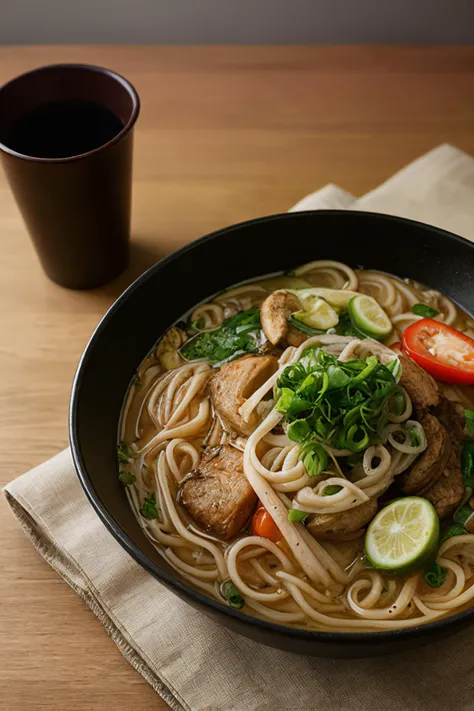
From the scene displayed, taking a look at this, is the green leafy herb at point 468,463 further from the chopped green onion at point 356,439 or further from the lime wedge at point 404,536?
the chopped green onion at point 356,439

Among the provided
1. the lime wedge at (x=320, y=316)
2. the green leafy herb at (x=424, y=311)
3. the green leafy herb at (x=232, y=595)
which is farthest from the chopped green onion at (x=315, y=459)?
the green leafy herb at (x=424, y=311)

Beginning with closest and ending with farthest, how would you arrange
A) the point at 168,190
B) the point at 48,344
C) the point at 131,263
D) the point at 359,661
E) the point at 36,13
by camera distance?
the point at 359,661, the point at 48,344, the point at 131,263, the point at 168,190, the point at 36,13

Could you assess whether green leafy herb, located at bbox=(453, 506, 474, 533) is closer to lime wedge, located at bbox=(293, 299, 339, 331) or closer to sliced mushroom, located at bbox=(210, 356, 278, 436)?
sliced mushroom, located at bbox=(210, 356, 278, 436)

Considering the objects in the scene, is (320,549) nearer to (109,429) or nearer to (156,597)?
(156,597)

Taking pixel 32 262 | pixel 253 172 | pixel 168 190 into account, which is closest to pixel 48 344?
pixel 32 262

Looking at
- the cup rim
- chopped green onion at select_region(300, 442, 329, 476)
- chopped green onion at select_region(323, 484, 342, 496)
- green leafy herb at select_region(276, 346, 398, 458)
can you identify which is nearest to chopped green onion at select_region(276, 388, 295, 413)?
green leafy herb at select_region(276, 346, 398, 458)

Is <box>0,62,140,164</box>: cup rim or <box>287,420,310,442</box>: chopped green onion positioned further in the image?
<box>0,62,140,164</box>: cup rim

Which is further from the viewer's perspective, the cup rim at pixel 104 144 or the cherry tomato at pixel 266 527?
the cup rim at pixel 104 144
